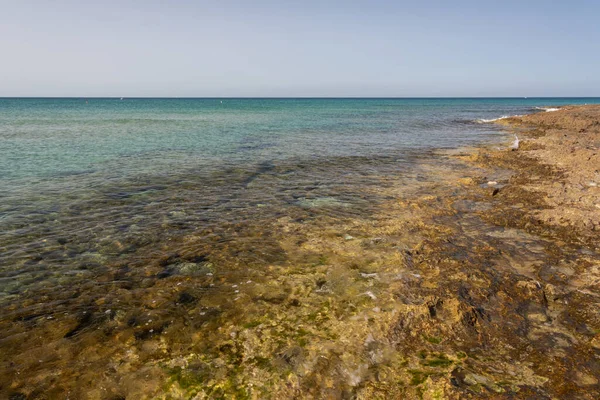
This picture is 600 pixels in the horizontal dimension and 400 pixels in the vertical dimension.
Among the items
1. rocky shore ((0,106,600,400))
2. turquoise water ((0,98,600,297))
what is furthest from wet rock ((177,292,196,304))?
turquoise water ((0,98,600,297))

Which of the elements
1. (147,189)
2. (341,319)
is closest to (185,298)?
(341,319)

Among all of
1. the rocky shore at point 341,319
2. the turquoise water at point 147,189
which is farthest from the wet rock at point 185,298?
the turquoise water at point 147,189

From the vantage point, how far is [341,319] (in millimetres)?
6203

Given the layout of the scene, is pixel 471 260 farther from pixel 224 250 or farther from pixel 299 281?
pixel 224 250

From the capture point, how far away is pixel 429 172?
18203 millimetres

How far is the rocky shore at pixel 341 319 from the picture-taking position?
4.82 meters

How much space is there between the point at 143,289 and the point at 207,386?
10.6 feet

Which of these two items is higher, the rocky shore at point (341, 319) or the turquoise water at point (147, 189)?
the turquoise water at point (147, 189)

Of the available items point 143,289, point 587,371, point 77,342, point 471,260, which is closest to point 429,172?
point 471,260

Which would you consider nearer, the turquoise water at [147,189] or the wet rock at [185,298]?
the wet rock at [185,298]

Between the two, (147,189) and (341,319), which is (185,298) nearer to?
(341,319)

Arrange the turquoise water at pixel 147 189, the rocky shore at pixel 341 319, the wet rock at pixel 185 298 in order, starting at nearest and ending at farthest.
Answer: the rocky shore at pixel 341 319 → the wet rock at pixel 185 298 → the turquoise water at pixel 147 189

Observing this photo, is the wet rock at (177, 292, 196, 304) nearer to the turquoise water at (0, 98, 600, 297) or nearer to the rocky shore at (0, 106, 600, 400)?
the rocky shore at (0, 106, 600, 400)

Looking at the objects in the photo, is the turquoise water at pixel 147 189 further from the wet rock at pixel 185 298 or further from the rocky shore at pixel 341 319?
the wet rock at pixel 185 298
